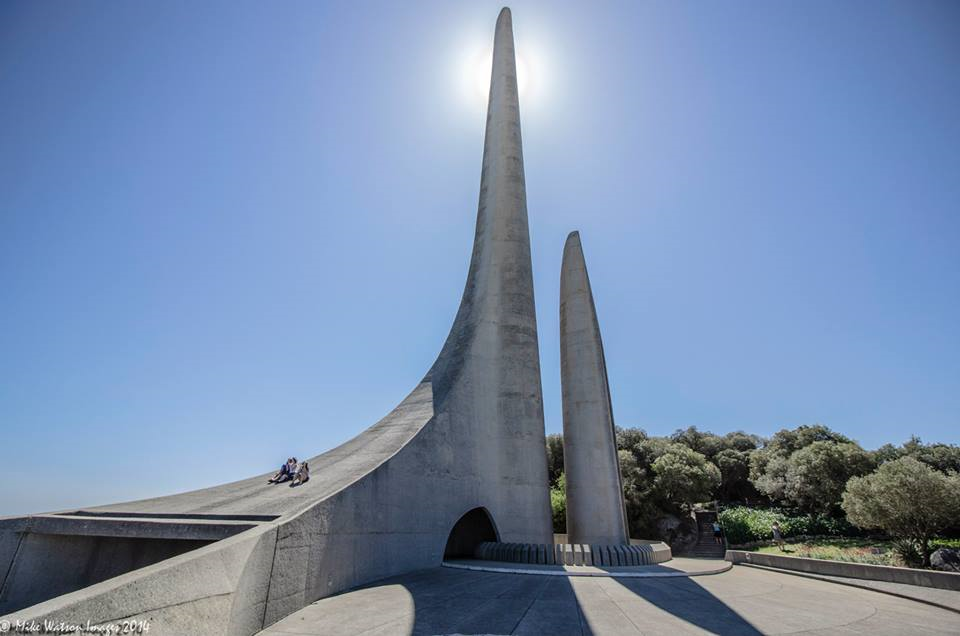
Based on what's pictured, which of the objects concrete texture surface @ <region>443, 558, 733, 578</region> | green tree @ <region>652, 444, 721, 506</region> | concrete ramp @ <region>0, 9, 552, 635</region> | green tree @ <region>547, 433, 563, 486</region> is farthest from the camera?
green tree @ <region>547, 433, 563, 486</region>

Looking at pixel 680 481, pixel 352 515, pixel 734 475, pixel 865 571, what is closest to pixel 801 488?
pixel 680 481

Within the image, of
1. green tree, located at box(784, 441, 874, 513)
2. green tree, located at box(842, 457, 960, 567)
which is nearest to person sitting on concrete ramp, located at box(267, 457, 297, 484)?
green tree, located at box(842, 457, 960, 567)

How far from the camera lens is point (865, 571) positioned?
9.14 metres

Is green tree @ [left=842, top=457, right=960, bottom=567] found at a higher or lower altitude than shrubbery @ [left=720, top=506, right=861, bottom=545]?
higher

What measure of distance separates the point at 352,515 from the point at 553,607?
3205 millimetres

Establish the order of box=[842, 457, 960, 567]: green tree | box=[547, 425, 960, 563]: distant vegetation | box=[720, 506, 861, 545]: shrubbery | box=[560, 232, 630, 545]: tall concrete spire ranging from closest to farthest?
box=[560, 232, 630, 545]: tall concrete spire
box=[842, 457, 960, 567]: green tree
box=[547, 425, 960, 563]: distant vegetation
box=[720, 506, 861, 545]: shrubbery

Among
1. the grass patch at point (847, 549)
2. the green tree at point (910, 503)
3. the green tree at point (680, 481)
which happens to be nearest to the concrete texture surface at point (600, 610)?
the green tree at point (910, 503)

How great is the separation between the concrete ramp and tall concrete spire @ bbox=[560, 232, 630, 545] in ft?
5.18

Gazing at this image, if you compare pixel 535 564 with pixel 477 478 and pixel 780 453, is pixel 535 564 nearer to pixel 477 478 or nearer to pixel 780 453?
pixel 477 478

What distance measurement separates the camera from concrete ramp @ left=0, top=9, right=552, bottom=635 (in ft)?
13.9

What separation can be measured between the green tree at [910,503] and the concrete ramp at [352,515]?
14125mm

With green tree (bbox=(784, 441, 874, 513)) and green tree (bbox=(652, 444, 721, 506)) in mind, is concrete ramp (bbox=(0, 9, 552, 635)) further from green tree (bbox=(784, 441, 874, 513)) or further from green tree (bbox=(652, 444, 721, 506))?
green tree (bbox=(784, 441, 874, 513))

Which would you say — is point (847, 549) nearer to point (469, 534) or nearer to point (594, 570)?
point (469, 534)

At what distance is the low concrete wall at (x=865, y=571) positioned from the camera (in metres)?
7.80
